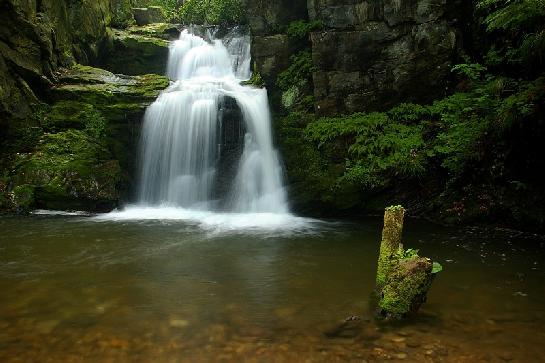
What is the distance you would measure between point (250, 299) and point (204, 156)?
7.63 m

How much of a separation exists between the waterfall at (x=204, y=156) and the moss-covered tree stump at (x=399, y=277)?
665 cm

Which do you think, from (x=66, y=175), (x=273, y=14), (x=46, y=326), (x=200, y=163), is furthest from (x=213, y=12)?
(x=46, y=326)

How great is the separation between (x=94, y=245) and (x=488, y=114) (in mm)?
8530

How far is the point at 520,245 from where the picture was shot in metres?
7.10

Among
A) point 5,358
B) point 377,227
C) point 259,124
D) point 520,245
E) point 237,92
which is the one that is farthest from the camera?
point 237,92

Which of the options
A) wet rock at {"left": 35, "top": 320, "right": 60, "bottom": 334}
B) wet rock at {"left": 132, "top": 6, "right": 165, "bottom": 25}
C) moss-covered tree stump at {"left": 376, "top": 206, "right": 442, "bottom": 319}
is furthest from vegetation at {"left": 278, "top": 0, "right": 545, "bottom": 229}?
wet rock at {"left": 132, "top": 6, "right": 165, "bottom": 25}

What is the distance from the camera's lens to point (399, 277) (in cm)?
399

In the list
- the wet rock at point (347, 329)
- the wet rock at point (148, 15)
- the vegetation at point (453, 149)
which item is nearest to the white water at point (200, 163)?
the vegetation at point (453, 149)

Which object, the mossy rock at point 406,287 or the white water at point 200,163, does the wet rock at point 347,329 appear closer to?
the mossy rock at point 406,287

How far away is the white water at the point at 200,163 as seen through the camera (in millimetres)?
11094

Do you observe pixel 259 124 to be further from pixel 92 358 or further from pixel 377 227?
pixel 92 358

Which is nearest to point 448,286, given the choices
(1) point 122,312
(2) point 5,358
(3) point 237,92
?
(1) point 122,312

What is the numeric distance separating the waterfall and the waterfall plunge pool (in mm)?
3318

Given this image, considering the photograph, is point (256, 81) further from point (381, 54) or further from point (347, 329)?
point (347, 329)
